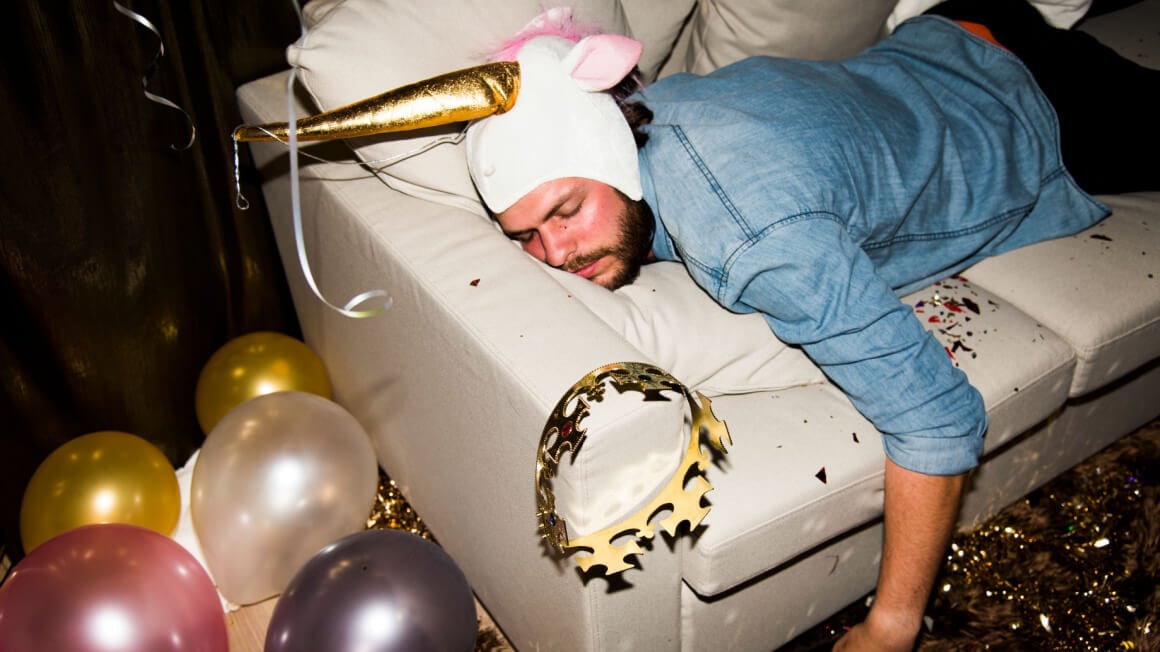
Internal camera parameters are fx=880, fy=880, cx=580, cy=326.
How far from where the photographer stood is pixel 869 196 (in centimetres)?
142

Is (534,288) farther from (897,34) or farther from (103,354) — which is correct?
(897,34)

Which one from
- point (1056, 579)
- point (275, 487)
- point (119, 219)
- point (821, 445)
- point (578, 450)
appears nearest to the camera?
point (578, 450)

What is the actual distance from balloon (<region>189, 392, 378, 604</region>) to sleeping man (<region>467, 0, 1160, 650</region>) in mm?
481

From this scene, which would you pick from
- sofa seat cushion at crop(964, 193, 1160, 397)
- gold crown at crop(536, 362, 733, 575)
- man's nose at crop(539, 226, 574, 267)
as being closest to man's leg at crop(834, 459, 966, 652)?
gold crown at crop(536, 362, 733, 575)

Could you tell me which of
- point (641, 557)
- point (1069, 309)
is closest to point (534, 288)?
point (641, 557)

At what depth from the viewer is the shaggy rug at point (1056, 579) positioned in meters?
1.62

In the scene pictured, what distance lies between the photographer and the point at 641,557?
122 cm

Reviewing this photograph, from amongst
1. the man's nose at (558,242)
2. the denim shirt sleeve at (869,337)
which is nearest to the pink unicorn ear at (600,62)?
the man's nose at (558,242)

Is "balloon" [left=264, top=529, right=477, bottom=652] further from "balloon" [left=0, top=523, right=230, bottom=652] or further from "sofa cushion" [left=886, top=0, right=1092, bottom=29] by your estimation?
"sofa cushion" [left=886, top=0, right=1092, bottom=29]

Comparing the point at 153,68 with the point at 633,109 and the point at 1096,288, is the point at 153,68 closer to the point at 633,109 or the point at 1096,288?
the point at 633,109

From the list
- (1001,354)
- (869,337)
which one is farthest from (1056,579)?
(869,337)

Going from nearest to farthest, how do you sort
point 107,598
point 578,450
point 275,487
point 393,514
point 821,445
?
point 578,450 < point 107,598 < point 821,445 < point 275,487 < point 393,514

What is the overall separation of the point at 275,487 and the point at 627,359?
0.67 meters

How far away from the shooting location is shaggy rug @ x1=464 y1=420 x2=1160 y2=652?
1617mm
